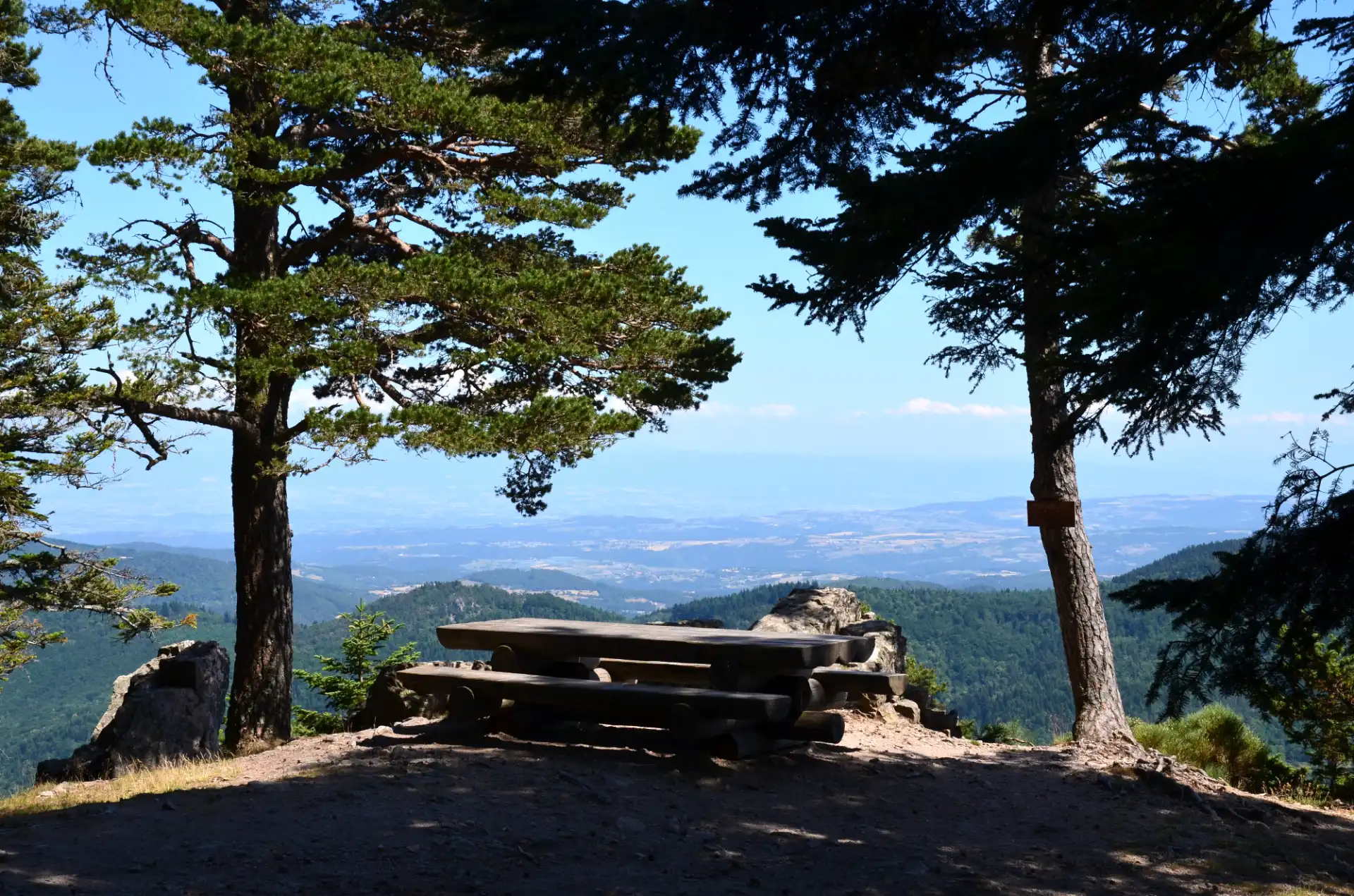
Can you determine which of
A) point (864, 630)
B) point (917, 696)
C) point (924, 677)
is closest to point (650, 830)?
point (917, 696)

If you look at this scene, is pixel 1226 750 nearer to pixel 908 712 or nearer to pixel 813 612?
pixel 908 712

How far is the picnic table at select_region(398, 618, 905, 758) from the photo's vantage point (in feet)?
25.7

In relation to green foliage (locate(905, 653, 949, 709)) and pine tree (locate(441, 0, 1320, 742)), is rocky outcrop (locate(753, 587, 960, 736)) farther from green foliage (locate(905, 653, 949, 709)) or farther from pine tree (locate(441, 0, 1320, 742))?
pine tree (locate(441, 0, 1320, 742))

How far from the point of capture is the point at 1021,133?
472 cm

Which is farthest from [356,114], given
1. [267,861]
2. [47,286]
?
[267,861]

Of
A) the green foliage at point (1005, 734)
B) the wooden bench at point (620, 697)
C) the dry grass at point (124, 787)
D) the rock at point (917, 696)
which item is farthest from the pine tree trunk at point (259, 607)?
the green foliage at point (1005, 734)

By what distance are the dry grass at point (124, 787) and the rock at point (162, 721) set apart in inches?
45.0

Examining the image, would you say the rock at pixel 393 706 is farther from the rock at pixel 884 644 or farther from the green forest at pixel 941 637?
the green forest at pixel 941 637

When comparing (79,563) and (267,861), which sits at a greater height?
(79,563)

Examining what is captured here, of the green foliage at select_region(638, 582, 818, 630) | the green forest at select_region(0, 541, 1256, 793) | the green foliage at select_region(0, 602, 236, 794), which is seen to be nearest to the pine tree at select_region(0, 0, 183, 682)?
the green forest at select_region(0, 541, 1256, 793)

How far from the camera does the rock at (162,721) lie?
1119 cm

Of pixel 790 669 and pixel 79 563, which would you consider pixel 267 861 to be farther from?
A: pixel 79 563

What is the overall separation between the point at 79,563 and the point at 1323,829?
16999 mm

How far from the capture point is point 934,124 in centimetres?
699
